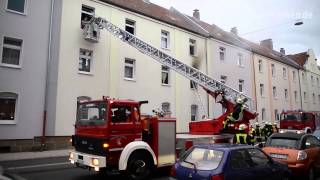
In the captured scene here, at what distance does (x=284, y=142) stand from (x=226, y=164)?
4.35 metres

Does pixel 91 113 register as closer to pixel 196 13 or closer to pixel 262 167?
pixel 262 167

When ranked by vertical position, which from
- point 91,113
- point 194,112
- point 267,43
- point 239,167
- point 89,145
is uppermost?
point 267,43

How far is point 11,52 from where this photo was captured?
664 inches

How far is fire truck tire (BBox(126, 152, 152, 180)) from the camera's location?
9.31 meters

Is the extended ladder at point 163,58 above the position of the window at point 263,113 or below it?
above

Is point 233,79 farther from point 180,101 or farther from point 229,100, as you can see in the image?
point 229,100

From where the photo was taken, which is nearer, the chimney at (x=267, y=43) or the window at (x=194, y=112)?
the window at (x=194, y=112)

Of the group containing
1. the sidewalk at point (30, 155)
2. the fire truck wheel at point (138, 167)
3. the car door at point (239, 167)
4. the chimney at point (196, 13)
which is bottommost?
the sidewalk at point (30, 155)

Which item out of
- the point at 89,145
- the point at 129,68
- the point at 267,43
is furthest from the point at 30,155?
the point at 267,43

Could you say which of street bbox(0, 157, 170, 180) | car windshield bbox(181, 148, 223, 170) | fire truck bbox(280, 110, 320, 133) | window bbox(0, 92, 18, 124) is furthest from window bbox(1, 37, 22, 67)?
A: fire truck bbox(280, 110, 320, 133)

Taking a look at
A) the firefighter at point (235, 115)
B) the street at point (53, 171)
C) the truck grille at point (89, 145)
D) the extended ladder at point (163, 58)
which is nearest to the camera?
the truck grille at point (89, 145)

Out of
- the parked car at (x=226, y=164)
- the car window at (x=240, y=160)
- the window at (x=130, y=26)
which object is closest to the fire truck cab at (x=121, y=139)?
the parked car at (x=226, y=164)

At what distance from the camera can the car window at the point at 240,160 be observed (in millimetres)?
6843

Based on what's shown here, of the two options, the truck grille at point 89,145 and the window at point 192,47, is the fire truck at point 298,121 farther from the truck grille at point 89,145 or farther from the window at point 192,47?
the truck grille at point 89,145
